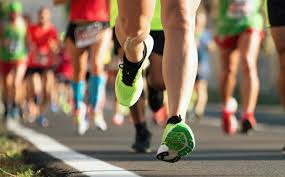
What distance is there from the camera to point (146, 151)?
7641 millimetres

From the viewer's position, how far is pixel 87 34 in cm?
1098

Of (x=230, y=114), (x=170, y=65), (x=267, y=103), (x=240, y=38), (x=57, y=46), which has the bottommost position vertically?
(x=267, y=103)

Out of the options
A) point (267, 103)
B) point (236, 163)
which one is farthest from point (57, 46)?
point (236, 163)

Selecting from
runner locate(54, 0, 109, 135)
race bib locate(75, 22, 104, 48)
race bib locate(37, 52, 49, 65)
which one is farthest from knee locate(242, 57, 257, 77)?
race bib locate(37, 52, 49, 65)

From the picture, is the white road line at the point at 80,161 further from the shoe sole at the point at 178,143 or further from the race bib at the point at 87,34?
the race bib at the point at 87,34

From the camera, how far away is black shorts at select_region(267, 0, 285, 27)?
7758mm

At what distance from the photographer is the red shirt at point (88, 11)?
1140cm

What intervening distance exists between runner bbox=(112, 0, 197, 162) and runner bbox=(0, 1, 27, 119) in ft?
36.0

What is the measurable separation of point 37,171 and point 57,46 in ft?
41.9

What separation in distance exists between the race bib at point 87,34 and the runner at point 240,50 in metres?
1.34

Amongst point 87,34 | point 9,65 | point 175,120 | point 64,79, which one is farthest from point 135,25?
point 64,79

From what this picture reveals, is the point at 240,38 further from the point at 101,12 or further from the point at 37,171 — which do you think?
the point at 37,171

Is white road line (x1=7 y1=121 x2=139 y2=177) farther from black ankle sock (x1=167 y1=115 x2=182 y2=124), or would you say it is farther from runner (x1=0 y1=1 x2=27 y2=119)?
runner (x1=0 y1=1 x2=27 y2=119)

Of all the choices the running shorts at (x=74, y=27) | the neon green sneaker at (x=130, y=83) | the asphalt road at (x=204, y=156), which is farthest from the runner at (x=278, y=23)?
the running shorts at (x=74, y=27)
